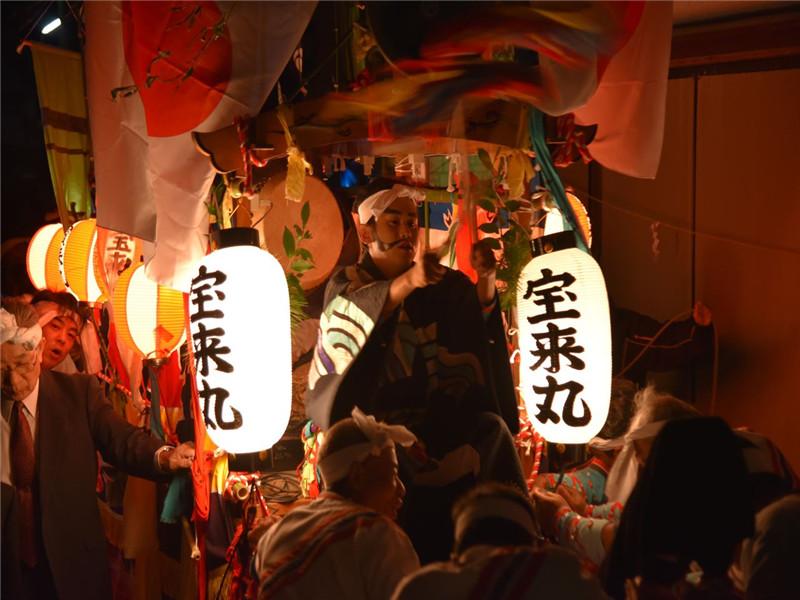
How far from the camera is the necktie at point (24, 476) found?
18.1 ft

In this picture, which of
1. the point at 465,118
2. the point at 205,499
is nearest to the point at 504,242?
the point at 465,118

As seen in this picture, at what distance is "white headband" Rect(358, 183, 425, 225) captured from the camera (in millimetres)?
4598

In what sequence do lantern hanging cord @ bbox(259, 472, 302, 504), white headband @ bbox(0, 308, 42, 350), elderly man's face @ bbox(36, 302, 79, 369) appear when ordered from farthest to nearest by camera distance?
elderly man's face @ bbox(36, 302, 79, 369) → lantern hanging cord @ bbox(259, 472, 302, 504) → white headband @ bbox(0, 308, 42, 350)

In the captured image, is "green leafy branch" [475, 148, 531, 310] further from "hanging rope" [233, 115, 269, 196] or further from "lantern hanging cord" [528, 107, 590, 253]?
"hanging rope" [233, 115, 269, 196]

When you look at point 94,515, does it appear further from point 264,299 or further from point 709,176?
point 709,176

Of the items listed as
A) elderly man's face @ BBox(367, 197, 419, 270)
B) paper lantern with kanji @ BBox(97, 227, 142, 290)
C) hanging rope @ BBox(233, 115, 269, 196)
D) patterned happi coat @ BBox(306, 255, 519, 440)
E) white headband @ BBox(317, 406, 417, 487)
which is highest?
hanging rope @ BBox(233, 115, 269, 196)

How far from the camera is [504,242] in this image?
4836mm

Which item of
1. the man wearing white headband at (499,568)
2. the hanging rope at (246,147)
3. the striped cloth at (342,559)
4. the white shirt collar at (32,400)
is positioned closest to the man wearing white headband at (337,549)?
the striped cloth at (342,559)

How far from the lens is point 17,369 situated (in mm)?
5398

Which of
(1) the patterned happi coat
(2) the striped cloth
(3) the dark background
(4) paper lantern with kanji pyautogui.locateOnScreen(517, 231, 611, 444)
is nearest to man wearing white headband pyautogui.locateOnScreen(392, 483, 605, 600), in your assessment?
(2) the striped cloth

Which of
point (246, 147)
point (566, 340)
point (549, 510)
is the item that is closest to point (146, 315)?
point (246, 147)

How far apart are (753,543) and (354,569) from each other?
1.72 m

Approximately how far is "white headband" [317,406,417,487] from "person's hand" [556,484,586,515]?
0.87 metres

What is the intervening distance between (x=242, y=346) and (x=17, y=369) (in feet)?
5.68
